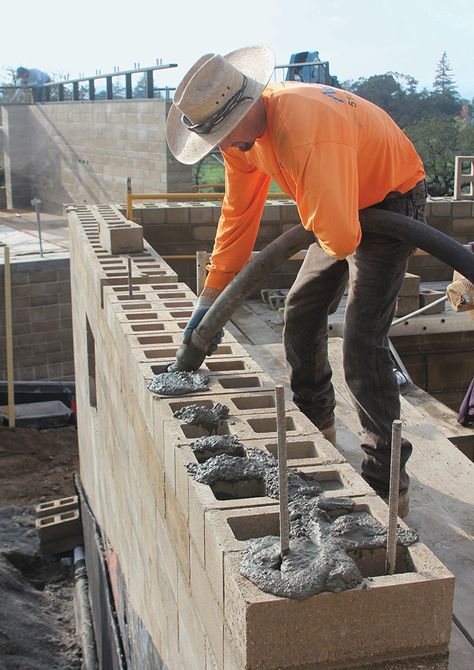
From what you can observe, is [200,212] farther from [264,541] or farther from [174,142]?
[264,541]

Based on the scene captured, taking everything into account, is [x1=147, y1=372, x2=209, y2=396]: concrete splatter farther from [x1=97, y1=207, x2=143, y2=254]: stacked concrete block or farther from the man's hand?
[x1=97, y1=207, x2=143, y2=254]: stacked concrete block

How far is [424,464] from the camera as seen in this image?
187 inches

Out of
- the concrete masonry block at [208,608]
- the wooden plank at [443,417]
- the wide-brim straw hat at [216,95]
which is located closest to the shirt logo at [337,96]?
the wide-brim straw hat at [216,95]

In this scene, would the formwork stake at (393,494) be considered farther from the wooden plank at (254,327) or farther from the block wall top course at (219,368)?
the wooden plank at (254,327)

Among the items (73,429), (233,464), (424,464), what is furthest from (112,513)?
(73,429)

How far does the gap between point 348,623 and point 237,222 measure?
2278mm

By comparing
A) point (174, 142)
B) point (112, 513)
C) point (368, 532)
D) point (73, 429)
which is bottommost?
point (73, 429)

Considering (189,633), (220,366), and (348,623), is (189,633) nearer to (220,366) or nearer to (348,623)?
(348,623)

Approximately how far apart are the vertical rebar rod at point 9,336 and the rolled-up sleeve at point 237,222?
11061 mm

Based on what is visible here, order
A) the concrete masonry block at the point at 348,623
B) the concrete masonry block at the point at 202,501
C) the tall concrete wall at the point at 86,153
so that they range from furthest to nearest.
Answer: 1. the tall concrete wall at the point at 86,153
2. the concrete masonry block at the point at 202,501
3. the concrete masonry block at the point at 348,623

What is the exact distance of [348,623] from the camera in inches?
85.1

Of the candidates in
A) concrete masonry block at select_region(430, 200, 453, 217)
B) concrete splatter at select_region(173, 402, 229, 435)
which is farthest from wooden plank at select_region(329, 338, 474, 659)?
concrete masonry block at select_region(430, 200, 453, 217)

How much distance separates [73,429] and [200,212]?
6.29 metres

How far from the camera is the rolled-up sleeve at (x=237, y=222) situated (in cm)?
403
